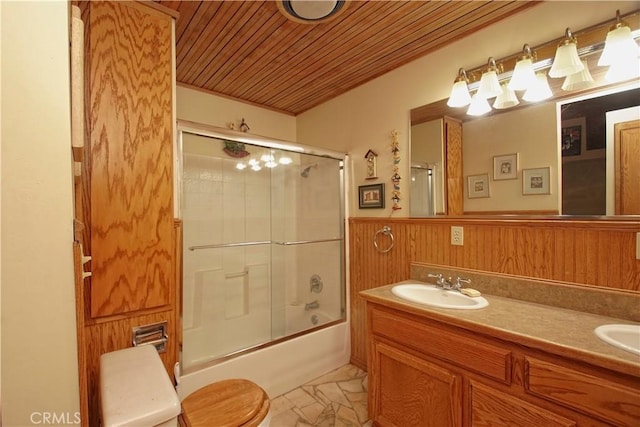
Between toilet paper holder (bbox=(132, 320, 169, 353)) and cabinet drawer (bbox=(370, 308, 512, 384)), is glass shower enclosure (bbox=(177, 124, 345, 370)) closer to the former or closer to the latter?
toilet paper holder (bbox=(132, 320, 169, 353))

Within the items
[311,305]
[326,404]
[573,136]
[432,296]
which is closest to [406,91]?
[573,136]

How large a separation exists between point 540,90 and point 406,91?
83cm

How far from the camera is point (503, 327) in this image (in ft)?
3.72

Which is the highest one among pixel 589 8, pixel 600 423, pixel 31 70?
pixel 589 8

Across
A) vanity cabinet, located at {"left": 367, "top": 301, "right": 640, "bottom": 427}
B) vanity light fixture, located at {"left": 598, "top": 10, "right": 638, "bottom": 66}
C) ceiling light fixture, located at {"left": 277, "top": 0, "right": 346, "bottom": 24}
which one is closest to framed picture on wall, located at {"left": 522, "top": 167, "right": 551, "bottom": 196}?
vanity light fixture, located at {"left": 598, "top": 10, "right": 638, "bottom": 66}

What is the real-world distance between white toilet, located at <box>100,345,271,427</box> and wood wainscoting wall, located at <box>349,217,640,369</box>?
129 centimetres

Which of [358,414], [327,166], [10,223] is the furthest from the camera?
[327,166]

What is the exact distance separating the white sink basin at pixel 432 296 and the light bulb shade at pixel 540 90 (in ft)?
3.57

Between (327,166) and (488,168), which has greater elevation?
(327,166)

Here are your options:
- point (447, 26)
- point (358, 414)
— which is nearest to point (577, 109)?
point (447, 26)

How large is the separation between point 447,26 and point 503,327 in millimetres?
1631

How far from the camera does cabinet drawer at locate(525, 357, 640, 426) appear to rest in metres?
0.86

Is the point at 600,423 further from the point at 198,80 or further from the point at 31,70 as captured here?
the point at 198,80

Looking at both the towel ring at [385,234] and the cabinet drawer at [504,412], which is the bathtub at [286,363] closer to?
the towel ring at [385,234]
